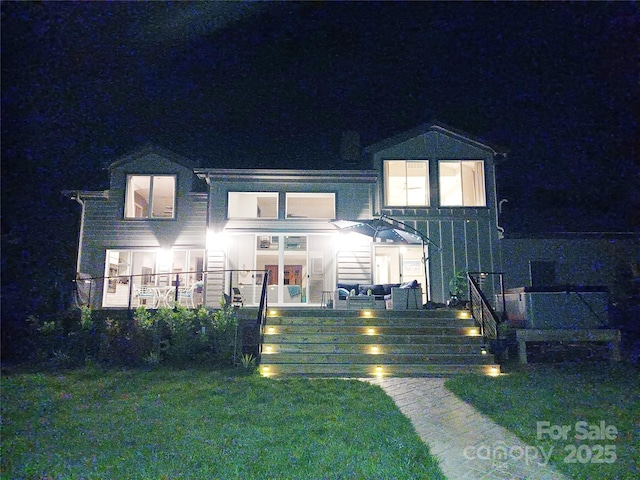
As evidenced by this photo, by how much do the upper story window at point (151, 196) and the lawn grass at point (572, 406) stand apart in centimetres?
1154

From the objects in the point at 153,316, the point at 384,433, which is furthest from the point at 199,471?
the point at 153,316

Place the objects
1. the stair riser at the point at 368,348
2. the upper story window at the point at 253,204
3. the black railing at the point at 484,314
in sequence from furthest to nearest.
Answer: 1. the upper story window at the point at 253,204
2. the black railing at the point at 484,314
3. the stair riser at the point at 368,348

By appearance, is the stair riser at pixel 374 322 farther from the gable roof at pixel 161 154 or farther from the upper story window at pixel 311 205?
the gable roof at pixel 161 154

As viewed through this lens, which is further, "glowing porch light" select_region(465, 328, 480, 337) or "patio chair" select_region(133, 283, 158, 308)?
"patio chair" select_region(133, 283, 158, 308)

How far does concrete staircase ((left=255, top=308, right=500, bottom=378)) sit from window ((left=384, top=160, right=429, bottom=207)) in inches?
204

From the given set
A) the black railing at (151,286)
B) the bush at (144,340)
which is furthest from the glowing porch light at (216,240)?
the bush at (144,340)

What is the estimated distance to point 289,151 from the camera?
16.6 m

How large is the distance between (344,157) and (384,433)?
11.9 m

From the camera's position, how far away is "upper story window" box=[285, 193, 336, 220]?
1488cm

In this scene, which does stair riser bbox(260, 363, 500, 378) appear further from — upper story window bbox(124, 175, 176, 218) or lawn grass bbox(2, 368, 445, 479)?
upper story window bbox(124, 175, 176, 218)

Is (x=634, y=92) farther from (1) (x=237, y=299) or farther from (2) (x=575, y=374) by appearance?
(1) (x=237, y=299)

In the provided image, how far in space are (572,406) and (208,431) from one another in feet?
16.3

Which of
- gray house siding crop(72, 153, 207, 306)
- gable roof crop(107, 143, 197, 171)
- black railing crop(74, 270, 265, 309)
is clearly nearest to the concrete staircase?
black railing crop(74, 270, 265, 309)

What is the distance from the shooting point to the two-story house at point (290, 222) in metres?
14.4
